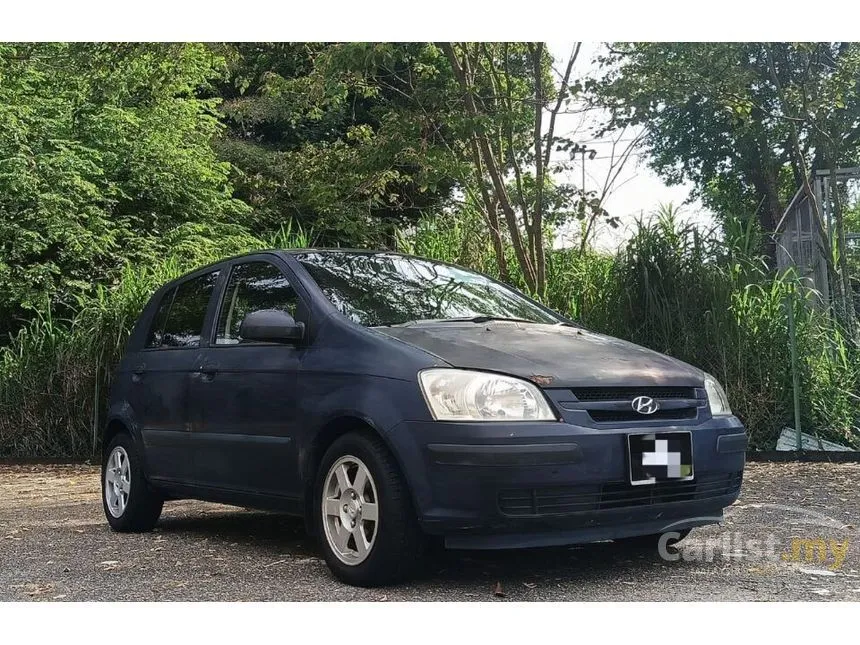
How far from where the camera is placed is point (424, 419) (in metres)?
4.14

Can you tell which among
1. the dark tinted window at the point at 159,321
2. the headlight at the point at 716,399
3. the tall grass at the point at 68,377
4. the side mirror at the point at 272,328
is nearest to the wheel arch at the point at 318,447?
the side mirror at the point at 272,328

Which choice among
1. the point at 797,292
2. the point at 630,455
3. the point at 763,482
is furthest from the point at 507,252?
the point at 630,455

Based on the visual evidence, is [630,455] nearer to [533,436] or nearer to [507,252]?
[533,436]

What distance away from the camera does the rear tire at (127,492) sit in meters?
6.26

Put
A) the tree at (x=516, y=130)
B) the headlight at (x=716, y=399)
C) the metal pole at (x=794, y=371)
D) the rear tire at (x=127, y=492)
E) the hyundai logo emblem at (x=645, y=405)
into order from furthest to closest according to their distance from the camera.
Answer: the tree at (x=516, y=130), the metal pole at (x=794, y=371), the rear tire at (x=127, y=492), the headlight at (x=716, y=399), the hyundai logo emblem at (x=645, y=405)

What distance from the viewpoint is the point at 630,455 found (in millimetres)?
4234

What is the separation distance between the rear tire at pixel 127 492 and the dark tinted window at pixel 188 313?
693 mm

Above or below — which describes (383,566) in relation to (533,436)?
below

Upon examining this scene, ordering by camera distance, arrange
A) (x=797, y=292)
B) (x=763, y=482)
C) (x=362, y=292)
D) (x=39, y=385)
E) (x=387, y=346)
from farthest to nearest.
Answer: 1. (x=39, y=385)
2. (x=797, y=292)
3. (x=763, y=482)
4. (x=362, y=292)
5. (x=387, y=346)

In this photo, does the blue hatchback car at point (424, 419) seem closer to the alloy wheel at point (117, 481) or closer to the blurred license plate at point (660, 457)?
the blurred license plate at point (660, 457)

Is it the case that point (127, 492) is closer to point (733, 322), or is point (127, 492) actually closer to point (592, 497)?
point (592, 497)

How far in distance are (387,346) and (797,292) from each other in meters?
6.52

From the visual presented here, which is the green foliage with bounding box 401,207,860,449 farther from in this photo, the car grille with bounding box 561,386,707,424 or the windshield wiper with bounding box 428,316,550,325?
the car grille with bounding box 561,386,707,424

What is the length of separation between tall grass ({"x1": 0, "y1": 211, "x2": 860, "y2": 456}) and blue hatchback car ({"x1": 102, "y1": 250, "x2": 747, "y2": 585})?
14.0ft
